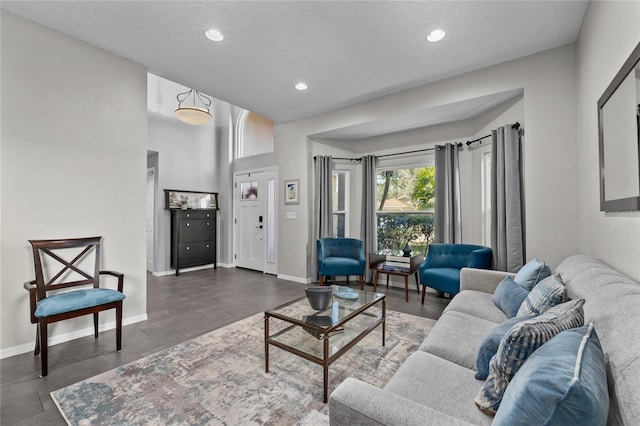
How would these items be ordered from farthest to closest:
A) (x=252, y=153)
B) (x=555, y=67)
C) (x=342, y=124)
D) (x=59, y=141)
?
(x=252, y=153)
(x=342, y=124)
(x=555, y=67)
(x=59, y=141)

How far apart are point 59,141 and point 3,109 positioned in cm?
39

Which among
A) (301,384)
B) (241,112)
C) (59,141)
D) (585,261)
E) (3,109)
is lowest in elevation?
(301,384)

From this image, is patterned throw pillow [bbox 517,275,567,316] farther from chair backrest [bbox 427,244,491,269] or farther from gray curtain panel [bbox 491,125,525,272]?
chair backrest [bbox 427,244,491,269]

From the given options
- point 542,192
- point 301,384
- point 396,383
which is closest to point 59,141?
point 301,384

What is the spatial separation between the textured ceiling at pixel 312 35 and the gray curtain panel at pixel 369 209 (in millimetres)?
1482

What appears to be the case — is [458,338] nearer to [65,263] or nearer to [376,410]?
[376,410]

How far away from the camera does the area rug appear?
5.37 feet

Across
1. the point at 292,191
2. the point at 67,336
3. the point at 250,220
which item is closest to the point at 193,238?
the point at 250,220

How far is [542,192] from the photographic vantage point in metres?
2.85

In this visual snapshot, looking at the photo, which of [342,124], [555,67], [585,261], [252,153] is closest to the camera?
[585,261]

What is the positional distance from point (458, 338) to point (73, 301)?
2819 mm

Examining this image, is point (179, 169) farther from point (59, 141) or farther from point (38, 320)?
point (38, 320)

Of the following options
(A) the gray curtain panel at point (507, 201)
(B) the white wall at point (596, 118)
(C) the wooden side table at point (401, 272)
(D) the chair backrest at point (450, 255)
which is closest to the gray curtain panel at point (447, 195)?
(D) the chair backrest at point (450, 255)

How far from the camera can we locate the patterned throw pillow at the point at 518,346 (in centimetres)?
100
